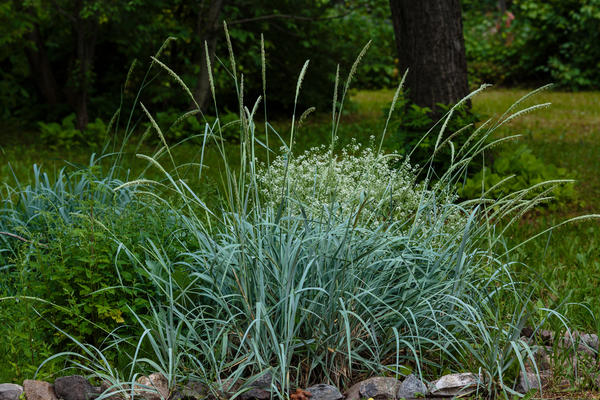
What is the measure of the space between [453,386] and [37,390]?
5.60 feet

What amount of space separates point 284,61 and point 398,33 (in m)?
5.69

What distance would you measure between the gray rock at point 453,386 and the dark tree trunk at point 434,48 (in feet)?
12.9

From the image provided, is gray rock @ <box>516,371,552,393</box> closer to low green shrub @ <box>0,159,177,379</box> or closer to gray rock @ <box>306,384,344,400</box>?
gray rock @ <box>306,384,344,400</box>

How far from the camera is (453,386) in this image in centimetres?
279

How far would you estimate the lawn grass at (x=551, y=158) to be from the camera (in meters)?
4.20

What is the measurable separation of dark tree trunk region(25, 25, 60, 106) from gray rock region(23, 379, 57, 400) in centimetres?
939

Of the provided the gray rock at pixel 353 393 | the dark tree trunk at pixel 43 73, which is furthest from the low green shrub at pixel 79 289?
the dark tree trunk at pixel 43 73

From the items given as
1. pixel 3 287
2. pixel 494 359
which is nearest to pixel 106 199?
pixel 3 287

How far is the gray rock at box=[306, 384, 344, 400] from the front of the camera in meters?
2.74

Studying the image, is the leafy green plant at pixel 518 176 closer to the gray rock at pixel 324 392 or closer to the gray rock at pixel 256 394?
the gray rock at pixel 324 392

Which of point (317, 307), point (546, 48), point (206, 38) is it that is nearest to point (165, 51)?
point (206, 38)

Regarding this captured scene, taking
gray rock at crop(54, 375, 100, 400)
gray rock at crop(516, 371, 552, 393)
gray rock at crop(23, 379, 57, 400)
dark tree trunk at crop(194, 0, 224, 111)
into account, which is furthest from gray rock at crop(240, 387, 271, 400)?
dark tree trunk at crop(194, 0, 224, 111)

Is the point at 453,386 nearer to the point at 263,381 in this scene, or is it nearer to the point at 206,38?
the point at 263,381

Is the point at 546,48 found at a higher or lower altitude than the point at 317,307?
lower
